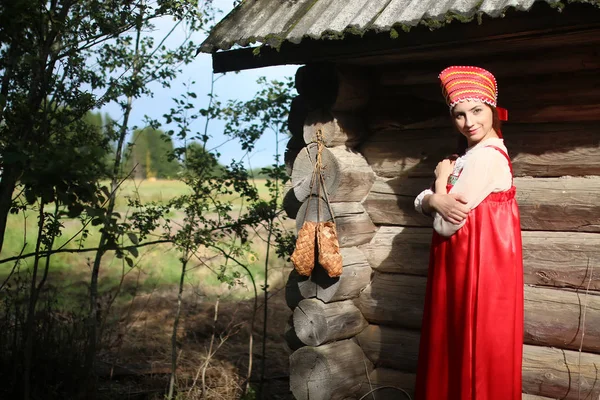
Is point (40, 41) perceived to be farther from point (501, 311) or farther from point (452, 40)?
point (501, 311)

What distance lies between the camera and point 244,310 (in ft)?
32.3

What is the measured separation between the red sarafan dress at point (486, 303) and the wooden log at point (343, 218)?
42.0 inches

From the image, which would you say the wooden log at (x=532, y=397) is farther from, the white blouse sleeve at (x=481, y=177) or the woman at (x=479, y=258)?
the white blouse sleeve at (x=481, y=177)

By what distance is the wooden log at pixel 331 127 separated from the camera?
477cm

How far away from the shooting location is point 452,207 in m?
3.75

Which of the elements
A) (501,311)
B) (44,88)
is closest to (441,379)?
(501,311)

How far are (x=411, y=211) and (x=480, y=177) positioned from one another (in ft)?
3.71

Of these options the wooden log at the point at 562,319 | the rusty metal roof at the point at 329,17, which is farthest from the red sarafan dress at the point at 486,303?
the rusty metal roof at the point at 329,17

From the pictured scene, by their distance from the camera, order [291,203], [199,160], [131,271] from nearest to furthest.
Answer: [291,203]
[199,160]
[131,271]

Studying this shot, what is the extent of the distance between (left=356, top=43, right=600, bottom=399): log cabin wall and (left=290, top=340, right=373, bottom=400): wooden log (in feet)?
0.61

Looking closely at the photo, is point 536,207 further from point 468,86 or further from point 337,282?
point 337,282

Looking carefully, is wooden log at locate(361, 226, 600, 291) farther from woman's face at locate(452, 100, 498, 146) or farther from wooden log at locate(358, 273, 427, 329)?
woman's face at locate(452, 100, 498, 146)

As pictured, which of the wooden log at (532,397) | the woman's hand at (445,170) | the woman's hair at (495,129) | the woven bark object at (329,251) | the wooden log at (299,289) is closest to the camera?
the woman's hair at (495,129)

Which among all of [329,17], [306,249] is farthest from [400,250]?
[329,17]
